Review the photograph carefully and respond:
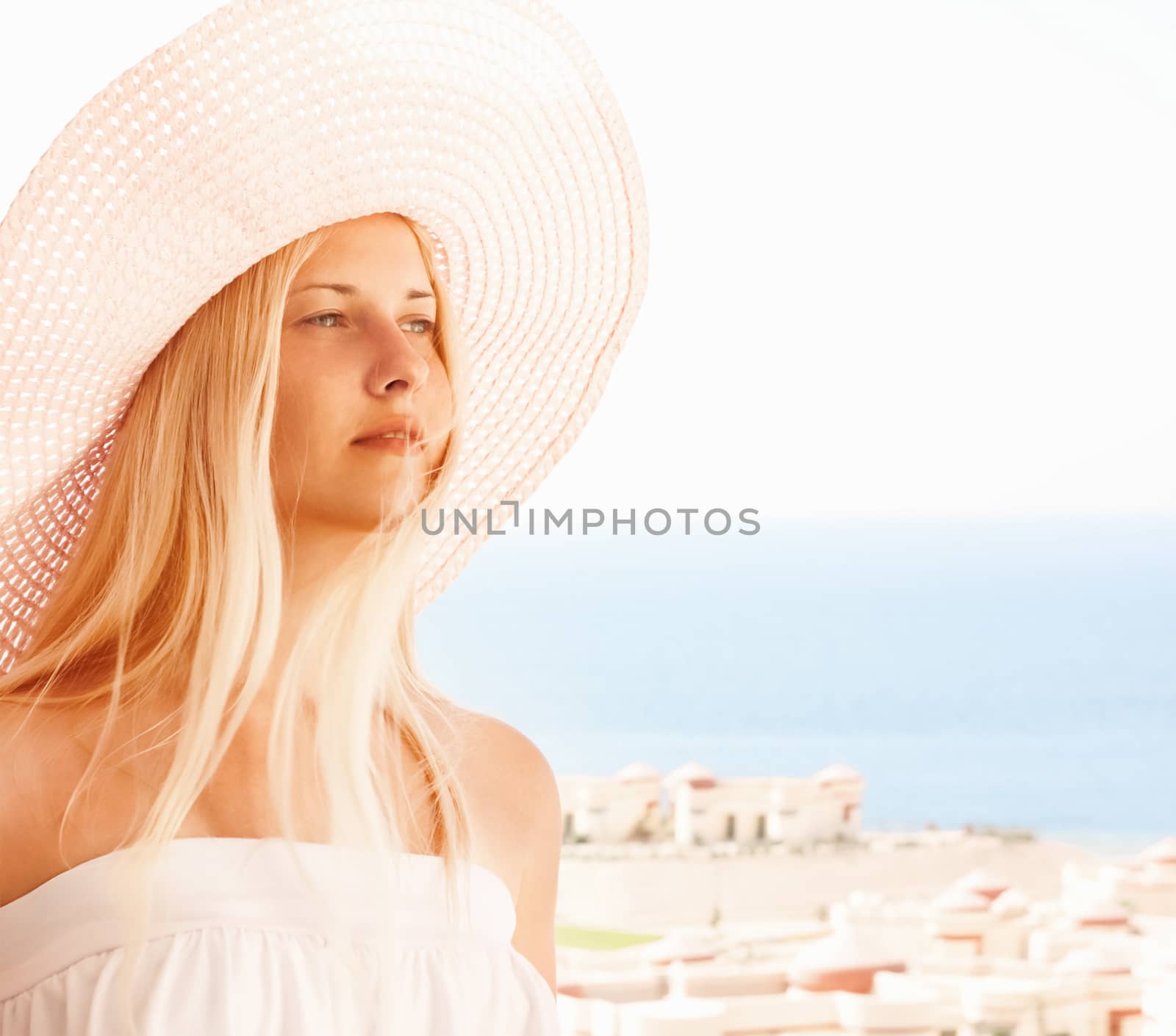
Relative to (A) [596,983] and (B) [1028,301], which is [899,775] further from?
(A) [596,983]

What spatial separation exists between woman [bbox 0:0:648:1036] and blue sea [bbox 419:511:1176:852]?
9.82 metres

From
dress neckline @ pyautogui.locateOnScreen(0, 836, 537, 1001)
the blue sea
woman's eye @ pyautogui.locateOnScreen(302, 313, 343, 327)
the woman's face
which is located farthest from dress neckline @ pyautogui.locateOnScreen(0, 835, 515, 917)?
the blue sea

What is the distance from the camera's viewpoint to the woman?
76 cm

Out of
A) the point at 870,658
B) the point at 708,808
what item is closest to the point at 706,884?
the point at 708,808

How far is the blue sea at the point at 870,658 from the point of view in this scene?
36.7 ft

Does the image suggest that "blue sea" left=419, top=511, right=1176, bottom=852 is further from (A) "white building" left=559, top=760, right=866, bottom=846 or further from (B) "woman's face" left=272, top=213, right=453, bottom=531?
(B) "woman's face" left=272, top=213, right=453, bottom=531

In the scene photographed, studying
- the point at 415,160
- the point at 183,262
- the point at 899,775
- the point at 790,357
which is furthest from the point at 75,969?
the point at 899,775

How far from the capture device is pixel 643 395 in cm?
905

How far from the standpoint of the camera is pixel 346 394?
2.71ft

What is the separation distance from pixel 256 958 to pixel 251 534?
0.87 ft

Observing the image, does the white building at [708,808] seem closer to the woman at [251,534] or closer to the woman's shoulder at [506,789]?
the woman's shoulder at [506,789]

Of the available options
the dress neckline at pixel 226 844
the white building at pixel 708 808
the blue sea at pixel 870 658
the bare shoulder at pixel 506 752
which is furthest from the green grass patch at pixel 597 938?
the blue sea at pixel 870 658

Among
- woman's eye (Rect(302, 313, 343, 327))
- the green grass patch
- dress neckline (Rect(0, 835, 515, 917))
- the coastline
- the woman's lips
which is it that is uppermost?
the coastline

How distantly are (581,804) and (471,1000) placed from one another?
13.8ft
